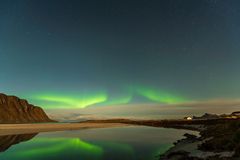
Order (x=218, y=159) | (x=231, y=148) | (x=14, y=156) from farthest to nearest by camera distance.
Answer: (x=14, y=156) → (x=231, y=148) → (x=218, y=159)

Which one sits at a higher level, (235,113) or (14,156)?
(235,113)

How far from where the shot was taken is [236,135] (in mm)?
27750

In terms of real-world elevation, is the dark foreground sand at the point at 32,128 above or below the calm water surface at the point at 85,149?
above

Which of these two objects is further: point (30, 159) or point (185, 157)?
point (30, 159)

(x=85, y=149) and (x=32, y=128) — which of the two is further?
(x=32, y=128)

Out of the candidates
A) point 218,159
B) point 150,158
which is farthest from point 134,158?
point 218,159

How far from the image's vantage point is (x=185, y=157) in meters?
26.3

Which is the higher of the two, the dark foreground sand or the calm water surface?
the dark foreground sand

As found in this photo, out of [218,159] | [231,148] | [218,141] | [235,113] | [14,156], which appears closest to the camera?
[218,159]

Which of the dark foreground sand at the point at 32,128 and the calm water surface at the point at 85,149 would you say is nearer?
the calm water surface at the point at 85,149

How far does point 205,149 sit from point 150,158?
5330 mm

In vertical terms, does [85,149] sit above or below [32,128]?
below

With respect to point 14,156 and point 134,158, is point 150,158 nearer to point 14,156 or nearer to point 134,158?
point 134,158

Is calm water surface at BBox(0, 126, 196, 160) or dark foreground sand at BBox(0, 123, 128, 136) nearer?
calm water surface at BBox(0, 126, 196, 160)
